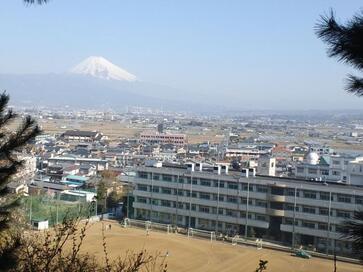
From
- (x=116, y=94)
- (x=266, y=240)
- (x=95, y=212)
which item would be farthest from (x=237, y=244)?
(x=116, y=94)

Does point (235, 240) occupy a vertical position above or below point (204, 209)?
below

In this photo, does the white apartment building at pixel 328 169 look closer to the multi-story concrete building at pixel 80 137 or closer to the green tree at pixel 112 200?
the green tree at pixel 112 200

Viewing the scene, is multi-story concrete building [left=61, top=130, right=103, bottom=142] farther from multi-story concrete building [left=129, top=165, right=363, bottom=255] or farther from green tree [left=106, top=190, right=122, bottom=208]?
multi-story concrete building [left=129, top=165, right=363, bottom=255]

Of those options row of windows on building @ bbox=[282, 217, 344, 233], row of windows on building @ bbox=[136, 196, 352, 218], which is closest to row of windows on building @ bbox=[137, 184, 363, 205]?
row of windows on building @ bbox=[136, 196, 352, 218]

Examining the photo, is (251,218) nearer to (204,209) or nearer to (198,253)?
(204,209)

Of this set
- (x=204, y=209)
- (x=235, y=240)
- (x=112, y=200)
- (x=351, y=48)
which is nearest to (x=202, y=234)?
(x=204, y=209)

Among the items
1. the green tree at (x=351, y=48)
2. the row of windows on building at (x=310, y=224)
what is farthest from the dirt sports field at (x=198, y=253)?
the green tree at (x=351, y=48)

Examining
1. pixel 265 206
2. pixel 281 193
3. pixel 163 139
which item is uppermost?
pixel 281 193
